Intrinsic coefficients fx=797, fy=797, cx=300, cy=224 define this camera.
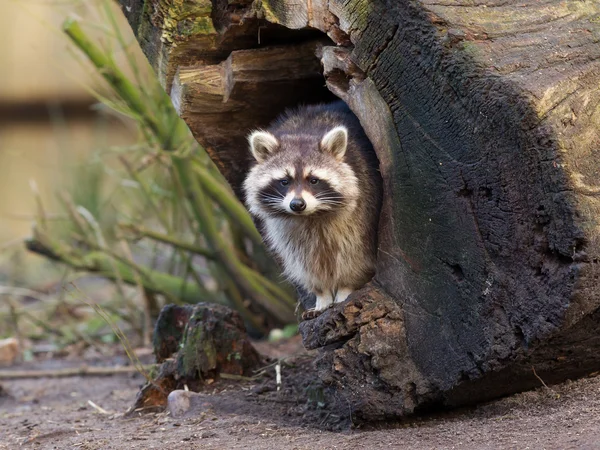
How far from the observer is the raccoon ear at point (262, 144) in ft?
14.5

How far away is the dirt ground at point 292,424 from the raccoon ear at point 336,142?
4.19 feet

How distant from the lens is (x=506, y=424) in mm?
3305

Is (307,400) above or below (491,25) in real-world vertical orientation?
below

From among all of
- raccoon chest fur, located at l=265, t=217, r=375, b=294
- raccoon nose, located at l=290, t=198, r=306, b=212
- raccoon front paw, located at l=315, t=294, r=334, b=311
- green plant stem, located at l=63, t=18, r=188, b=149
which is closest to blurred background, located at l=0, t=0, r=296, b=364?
green plant stem, located at l=63, t=18, r=188, b=149

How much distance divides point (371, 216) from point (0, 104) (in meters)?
10.5

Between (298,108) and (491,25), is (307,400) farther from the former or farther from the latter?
(491,25)

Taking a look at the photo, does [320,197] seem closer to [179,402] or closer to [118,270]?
[179,402]

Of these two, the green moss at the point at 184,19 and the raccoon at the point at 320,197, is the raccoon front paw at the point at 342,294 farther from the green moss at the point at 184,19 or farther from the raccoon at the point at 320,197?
the green moss at the point at 184,19

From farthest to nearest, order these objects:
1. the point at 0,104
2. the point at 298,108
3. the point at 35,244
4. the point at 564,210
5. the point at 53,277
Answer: the point at 0,104
the point at 53,277
the point at 35,244
the point at 298,108
the point at 564,210

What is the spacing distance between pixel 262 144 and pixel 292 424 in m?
1.53

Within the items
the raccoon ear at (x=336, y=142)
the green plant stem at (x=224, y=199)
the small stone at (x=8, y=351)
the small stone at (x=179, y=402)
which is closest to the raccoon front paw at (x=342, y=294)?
the raccoon ear at (x=336, y=142)

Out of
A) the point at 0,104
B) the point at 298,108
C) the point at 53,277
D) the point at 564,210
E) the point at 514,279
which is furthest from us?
the point at 0,104

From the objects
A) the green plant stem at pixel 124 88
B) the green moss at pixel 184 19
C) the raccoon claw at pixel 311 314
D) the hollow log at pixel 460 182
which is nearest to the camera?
the hollow log at pixel 460 182

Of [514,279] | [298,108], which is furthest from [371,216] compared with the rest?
[514,279]
